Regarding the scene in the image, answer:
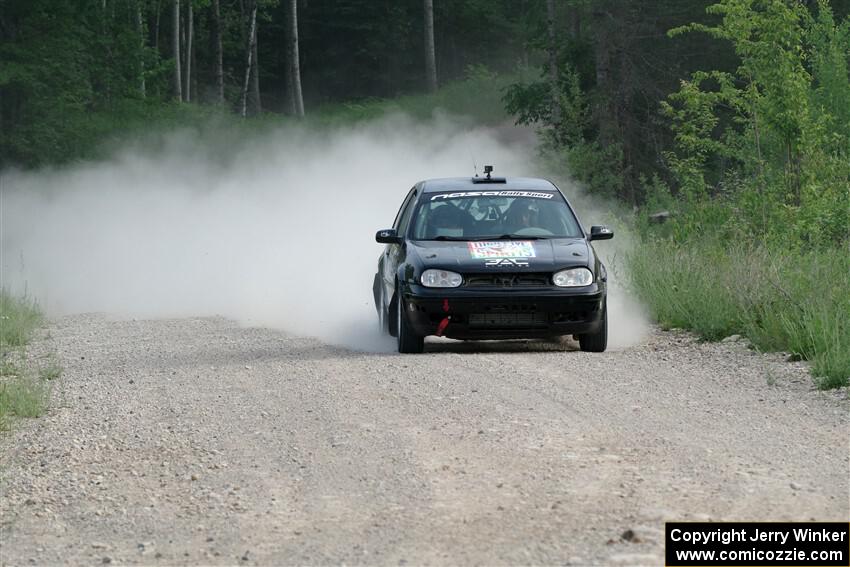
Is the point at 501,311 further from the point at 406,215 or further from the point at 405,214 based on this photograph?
the point at 405,214

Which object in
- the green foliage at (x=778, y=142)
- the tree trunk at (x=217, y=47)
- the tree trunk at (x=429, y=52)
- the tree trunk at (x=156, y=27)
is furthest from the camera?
the tree trunk at (x=429, y=52)

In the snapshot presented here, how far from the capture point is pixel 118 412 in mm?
10914

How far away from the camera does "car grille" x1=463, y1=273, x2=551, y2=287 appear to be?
1299 cm

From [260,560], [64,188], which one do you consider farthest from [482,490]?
Result: [64,188]

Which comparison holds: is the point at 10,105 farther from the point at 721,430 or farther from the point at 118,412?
the point at 721,430

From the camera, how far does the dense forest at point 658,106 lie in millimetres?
15211

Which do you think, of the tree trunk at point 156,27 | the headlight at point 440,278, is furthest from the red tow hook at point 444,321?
the tree trunk at point 156,27

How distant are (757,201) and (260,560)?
14.6 m

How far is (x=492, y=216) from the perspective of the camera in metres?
14.3

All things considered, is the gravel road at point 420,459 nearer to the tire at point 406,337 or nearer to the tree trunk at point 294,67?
the tire at point 406,337

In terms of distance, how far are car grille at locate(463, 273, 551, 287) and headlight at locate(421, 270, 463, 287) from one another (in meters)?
0.10

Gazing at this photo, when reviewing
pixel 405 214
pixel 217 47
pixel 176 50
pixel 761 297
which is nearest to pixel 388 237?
pixel 405 214

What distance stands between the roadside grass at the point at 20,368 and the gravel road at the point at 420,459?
22 centimetres

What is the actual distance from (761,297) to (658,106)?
18.3 metres
